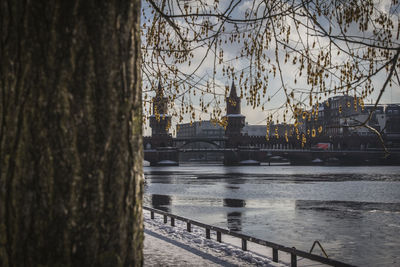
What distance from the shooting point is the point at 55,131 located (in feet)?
6.09

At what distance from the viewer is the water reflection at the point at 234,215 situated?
18.4m

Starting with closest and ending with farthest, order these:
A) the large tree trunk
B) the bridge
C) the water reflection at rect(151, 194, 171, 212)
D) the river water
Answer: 1. the large tree trunk
2. the river water
3. the water reflection at rect(151, 194, 171, 212)
4. the bridge

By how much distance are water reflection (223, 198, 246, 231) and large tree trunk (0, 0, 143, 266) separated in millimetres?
16185

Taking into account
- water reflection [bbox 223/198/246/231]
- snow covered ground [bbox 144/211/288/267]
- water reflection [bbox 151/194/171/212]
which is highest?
snow covered ground [bbox 144/211/288/267]

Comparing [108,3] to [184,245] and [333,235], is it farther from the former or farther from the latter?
[333,235]

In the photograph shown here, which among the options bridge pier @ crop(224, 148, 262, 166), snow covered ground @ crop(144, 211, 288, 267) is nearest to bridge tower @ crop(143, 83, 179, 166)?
bridge pier @ crop(224, 148, 262, 166)

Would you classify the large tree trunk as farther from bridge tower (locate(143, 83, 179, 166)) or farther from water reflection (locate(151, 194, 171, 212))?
bridge tower (locate(143, 83, 179, 166))

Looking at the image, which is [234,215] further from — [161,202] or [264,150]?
[264,150]

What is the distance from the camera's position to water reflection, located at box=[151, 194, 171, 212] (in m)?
25.8

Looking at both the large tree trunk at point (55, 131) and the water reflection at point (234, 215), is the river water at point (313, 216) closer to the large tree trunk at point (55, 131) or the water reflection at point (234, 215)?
the water reflection at point (234, 215)

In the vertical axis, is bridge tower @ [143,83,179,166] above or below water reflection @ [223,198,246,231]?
above

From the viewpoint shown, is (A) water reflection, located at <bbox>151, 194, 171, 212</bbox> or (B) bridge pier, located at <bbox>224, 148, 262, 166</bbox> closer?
(A) water reflection, located at <bbox>151, 194, 171, 212</bbox>

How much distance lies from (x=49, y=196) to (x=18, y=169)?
6.7 inches

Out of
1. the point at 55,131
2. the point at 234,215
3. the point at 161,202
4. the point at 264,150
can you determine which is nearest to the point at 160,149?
the point at 264,150
